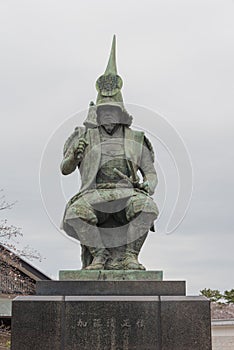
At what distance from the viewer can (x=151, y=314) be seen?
6.24 meters

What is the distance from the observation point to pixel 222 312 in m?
24.2

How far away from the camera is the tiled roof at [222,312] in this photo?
23.8 m

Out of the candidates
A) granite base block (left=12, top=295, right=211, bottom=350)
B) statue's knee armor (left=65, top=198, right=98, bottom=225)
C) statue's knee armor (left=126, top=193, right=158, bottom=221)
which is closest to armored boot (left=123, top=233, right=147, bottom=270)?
statue's knee armor (left=126, top=193, right=158, bottom=221)

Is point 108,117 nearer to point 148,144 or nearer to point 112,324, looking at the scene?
point 148,144

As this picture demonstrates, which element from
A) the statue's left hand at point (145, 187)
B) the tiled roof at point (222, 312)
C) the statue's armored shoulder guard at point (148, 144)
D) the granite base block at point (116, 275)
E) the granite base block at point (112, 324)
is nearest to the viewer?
the granite base block at point (112, 324)

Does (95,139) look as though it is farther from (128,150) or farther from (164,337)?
(164,337)

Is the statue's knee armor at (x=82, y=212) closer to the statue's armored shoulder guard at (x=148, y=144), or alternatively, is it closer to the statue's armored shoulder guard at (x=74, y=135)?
the statue's armored shoulder guard at (x=74, y=135)

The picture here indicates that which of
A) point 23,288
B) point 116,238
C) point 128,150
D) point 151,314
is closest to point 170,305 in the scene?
point 151,314

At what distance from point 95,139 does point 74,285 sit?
1934mm

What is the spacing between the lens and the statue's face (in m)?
7.72

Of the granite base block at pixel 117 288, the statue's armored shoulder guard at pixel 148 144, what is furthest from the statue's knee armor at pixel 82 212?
the statue's armored shoulder guard at pixel 148 144

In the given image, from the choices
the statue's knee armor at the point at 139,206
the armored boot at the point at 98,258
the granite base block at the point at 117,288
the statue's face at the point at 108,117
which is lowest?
the granite base block at the point at 117,288

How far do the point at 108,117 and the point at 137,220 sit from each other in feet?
4.63

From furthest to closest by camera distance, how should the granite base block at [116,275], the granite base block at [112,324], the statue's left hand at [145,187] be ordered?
the statue's left hand at [145,187]
the granite base block at [116,275]
the granite base block at [112,324]
